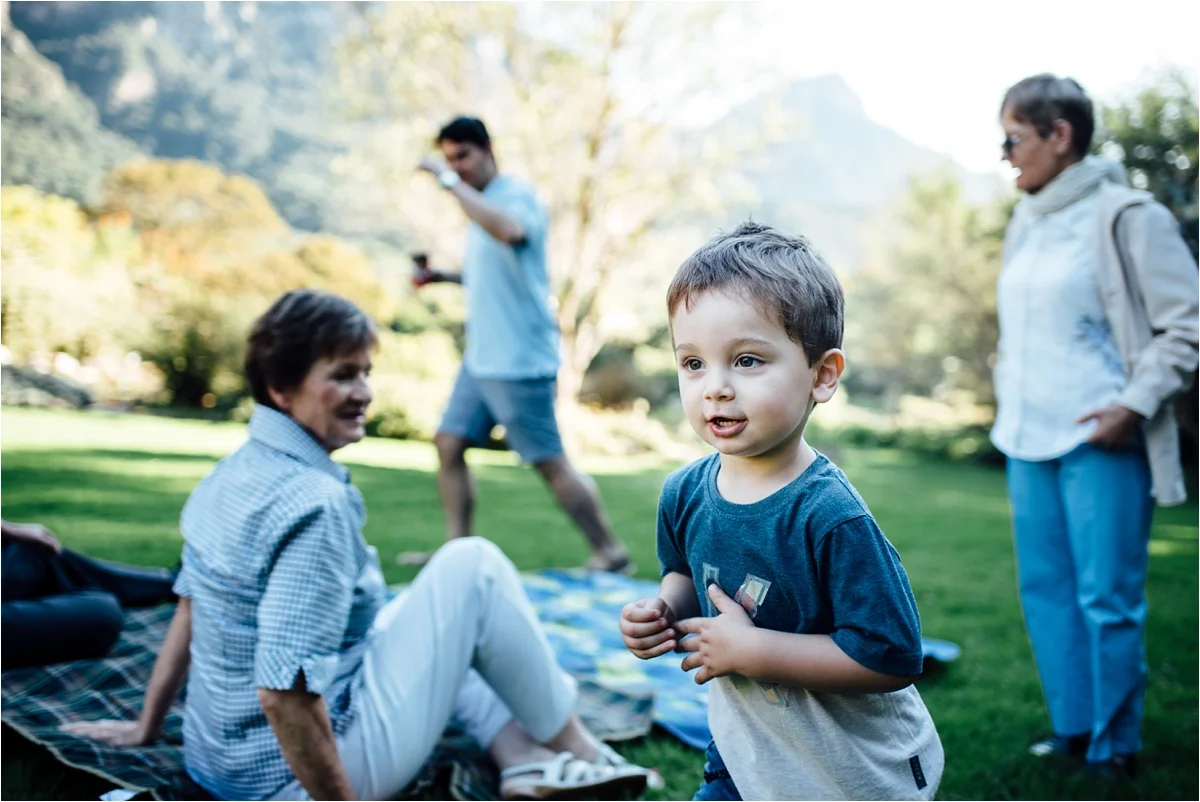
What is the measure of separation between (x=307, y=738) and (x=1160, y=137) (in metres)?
8.01

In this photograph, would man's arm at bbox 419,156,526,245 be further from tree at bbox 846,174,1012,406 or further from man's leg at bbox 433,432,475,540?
tree at bbox 846,174,1012,406

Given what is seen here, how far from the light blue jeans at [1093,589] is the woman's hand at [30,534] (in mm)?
2680

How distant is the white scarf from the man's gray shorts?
7.08 ft

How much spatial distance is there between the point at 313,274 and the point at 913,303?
36.0ft

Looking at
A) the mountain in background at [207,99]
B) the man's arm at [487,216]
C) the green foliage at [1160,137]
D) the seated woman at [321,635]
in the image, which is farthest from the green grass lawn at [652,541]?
the mountain in background at [207,99]

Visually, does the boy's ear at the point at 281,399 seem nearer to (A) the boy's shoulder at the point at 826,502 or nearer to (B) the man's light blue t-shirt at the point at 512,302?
(A) the boy's shoulder at the point at 826,502

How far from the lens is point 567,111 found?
12023mm

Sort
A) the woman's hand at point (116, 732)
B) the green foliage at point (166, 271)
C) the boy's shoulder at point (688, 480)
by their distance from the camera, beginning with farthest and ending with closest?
the green foliage at point (166, 271)
the woman's hand at point (116, 732)
the boy's shoulder at point (688, 480)

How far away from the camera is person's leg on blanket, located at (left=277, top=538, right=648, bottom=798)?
74.0 inches

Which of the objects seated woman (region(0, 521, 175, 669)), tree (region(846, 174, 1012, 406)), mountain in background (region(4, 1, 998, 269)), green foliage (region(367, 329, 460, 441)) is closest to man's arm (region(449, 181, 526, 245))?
seated woman (region(0, 521, 175, 669))

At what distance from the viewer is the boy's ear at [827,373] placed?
4.13ft

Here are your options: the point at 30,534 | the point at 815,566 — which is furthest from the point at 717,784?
the point at 30,534

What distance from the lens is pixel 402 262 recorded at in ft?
60.8

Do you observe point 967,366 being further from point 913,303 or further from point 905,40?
point 905,40
